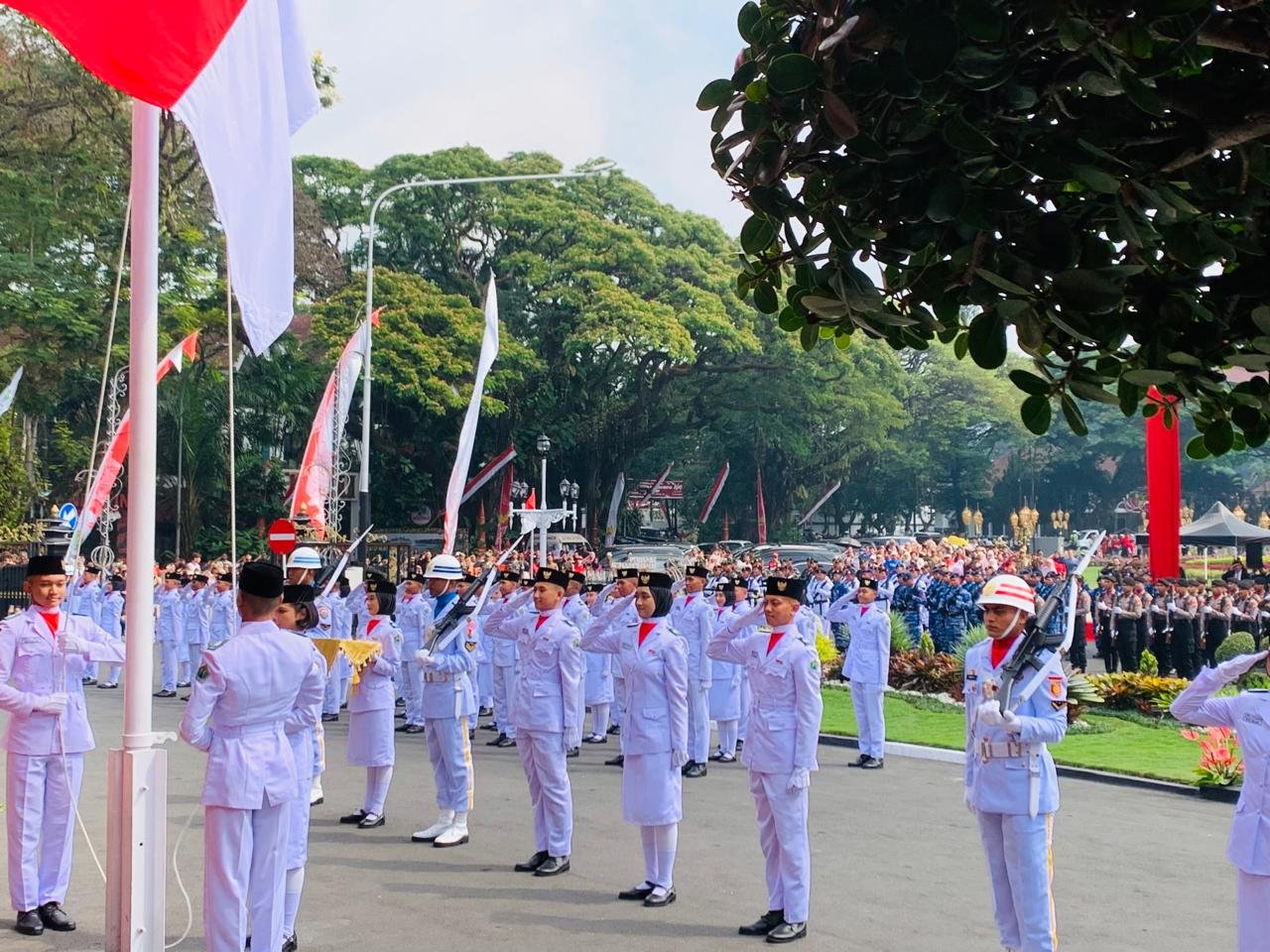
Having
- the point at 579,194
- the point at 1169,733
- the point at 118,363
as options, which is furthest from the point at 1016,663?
the point at 579,194

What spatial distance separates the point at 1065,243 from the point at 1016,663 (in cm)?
454

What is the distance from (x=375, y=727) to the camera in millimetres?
10539

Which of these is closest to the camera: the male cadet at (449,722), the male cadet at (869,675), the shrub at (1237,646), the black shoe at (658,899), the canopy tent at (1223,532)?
the black shoe at (658,899)

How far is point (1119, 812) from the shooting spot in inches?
458

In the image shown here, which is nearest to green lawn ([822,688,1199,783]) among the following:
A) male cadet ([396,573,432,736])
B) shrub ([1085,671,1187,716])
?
shrub ([1085,671,1187,716])

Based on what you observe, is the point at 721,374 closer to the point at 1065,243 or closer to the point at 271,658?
the point at 271,658

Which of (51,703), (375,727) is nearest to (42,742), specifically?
(51,703)

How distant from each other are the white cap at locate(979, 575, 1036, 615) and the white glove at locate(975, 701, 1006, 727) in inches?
19.2

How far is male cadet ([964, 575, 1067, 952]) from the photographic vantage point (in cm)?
642

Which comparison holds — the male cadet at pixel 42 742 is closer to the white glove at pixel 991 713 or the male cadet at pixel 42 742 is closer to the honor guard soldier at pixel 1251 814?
the white glove at pixel 991 713

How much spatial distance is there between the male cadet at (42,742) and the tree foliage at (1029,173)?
251 inches

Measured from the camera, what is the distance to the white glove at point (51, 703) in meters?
7.61

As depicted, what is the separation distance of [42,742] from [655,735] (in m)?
3.68

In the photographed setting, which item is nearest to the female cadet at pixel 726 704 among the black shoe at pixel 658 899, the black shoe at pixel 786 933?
the black shoe at pixel 658 899
